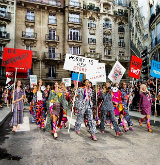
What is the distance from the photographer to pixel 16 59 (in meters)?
7.15

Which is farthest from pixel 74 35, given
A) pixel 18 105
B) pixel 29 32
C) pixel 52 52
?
pixel 18 105

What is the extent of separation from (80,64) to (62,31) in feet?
81.2

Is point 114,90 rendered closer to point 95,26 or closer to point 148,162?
point 148,162

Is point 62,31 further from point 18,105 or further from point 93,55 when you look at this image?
point 18,105

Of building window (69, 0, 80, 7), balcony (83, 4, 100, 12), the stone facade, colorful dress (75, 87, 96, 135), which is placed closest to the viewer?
colorful dress (75, 87, 96, 135)

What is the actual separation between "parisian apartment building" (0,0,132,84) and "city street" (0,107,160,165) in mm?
22979

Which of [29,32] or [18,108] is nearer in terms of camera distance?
[18,108]

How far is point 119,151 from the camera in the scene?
3.84 meters

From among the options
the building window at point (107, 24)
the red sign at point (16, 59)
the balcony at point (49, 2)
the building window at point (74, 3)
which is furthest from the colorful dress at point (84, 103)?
the building window at point (107, 24)

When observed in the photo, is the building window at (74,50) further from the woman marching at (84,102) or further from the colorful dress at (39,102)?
the woman marching at (84,102)

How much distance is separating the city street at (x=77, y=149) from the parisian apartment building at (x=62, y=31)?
2298 cm

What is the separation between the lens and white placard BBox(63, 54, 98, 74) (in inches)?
251

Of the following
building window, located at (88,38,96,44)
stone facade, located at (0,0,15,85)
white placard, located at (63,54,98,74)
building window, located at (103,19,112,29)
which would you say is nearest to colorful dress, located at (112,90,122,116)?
white placard, located at (63,54,98,74)

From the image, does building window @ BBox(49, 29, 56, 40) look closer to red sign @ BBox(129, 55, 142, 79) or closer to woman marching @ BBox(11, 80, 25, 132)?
red sign @ BBox(129, 55, 142, 79)
